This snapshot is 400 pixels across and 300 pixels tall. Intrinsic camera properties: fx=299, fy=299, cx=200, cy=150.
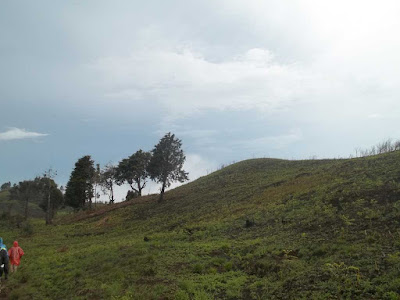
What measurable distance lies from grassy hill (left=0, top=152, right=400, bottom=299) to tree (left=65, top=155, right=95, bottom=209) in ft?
124

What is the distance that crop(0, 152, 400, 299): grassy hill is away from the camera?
12.1 metres

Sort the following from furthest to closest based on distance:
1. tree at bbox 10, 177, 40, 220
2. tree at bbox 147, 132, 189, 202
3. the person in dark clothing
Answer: tree at bbox 10, 177, 40, 220
tree at bbox 147, 132, 189, 202
the person in dark clothing

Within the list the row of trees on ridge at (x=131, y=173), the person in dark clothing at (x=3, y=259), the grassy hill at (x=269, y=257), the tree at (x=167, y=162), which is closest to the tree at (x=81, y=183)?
the row of trees on ridge at (x=131, y=173)

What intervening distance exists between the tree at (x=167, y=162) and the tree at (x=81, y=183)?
69.9ft

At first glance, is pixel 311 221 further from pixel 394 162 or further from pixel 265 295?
pixel 394 162

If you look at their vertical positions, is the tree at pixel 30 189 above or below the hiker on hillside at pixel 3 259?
above

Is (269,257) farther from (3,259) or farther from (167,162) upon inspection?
(167,162)

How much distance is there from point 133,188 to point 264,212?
5512cm

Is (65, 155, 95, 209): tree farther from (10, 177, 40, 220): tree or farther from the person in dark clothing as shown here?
the person in dark clothing

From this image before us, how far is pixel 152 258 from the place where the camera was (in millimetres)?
17875

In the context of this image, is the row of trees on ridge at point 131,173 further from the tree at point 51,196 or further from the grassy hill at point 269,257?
the grassy hill at point 269,257

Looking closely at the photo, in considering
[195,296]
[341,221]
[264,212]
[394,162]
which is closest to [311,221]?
[341,221]

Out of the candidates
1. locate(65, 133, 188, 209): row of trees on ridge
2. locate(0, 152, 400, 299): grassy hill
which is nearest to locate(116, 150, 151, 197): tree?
locate(65, 133, 188, 209): row of trees on ridge

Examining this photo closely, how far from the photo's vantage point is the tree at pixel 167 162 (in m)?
55.8
